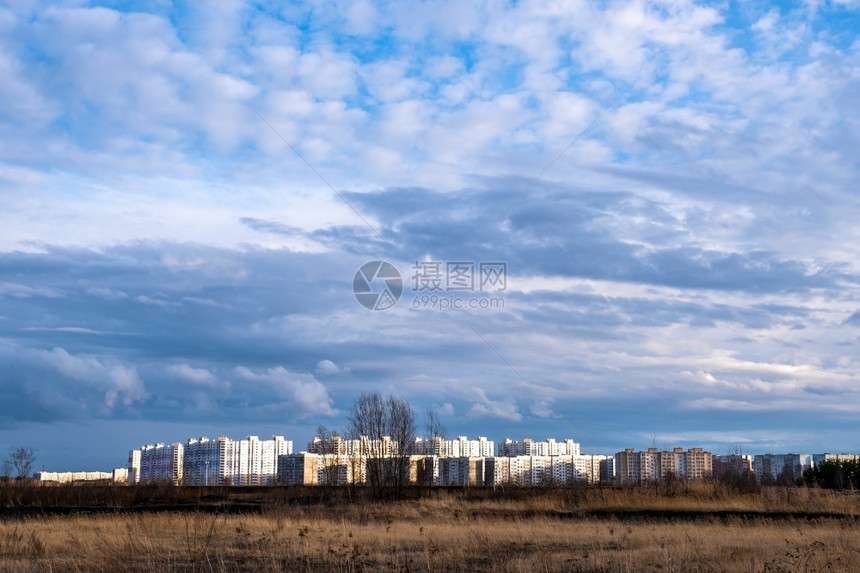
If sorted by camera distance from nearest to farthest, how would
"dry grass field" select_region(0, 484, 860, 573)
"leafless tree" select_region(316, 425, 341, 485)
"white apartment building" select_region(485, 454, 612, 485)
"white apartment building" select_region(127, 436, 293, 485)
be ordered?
"dry grass field" select_region(0, 484, 860, 573)
"leafless tree" select_region(316, 425, 341, 485)
"white apartment building" select_region(485, 454, 612, 485)
"white apartment building" select_region(127, 436, 293, 485)

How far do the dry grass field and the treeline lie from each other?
58.3 feet

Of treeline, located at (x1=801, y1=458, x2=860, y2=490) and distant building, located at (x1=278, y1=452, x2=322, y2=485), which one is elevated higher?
treeline, located at (x1=801, y1=458, x2=860, y2=490)

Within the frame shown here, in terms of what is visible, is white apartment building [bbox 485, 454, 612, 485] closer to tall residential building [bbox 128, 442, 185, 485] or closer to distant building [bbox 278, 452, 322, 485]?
distant building [bbox 278, 452, 322, 485]

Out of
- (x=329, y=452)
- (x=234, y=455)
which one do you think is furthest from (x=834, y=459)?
(x=234, y=455)

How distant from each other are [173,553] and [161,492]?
26864 millimetres

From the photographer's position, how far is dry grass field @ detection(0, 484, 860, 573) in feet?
44.7

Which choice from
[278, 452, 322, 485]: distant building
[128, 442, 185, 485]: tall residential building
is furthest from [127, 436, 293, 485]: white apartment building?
[278, 452, 322, 485]: distant building

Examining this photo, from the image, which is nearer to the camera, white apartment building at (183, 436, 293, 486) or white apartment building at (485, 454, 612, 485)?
white apartment building at (485, 454, 612, 485)

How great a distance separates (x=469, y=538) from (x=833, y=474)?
4534cm

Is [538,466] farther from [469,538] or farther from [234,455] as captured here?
[469,538]

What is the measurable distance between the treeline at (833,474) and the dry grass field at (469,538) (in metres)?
17.8

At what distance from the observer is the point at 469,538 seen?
18.9m

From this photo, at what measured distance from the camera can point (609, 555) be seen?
16000 mm

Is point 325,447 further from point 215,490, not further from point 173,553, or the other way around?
point 173,553
